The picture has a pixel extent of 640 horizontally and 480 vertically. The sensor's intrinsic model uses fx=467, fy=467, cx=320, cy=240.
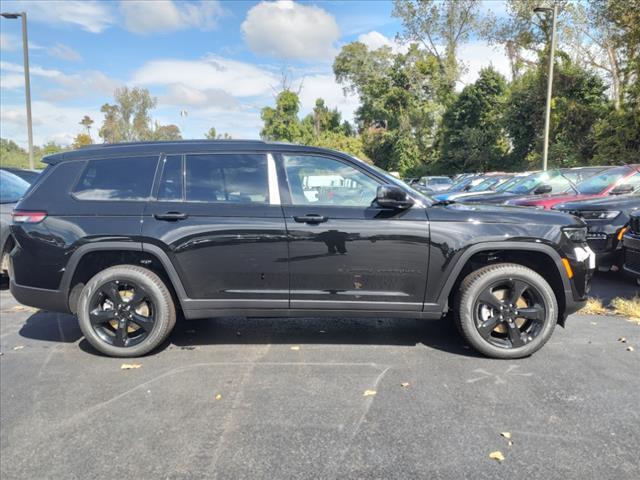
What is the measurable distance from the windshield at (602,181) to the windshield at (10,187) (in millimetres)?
8695

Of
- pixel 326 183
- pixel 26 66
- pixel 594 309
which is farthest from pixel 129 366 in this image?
pixel 26 66

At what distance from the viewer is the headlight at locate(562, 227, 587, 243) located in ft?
12.7

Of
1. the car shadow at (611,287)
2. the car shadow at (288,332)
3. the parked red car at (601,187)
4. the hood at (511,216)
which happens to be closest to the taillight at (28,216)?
the car shadow at (288,332)

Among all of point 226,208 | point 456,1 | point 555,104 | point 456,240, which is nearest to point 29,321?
point 226,208

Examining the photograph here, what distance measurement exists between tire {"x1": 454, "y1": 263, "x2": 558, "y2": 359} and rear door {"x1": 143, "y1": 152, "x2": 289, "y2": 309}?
153cm

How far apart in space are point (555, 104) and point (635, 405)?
24546 mm

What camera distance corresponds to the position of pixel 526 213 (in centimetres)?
390

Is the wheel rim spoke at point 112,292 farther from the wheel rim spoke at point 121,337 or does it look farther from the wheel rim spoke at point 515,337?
the wheel rim spoke at point 515,337

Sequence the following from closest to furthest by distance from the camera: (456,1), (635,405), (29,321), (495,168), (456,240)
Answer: (635,405) < (456,240) < (29,321) < (495,168) < (456,1)

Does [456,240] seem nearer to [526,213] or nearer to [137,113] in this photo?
[526,213]

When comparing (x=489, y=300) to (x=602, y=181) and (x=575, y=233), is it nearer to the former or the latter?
(x=575, y=233)

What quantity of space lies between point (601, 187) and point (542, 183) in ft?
7.35

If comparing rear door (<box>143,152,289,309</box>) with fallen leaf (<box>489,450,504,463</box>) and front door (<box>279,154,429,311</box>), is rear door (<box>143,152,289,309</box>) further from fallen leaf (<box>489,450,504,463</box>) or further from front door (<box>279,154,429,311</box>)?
fallen leaf (<box>489,450,504,463</box>)

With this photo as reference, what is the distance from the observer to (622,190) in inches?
285
